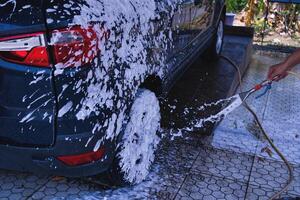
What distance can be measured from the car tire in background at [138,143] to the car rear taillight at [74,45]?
0.60m

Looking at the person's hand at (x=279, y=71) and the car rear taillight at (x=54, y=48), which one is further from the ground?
the car rear taillight at (x=54, y=48)

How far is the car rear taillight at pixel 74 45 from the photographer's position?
5.96 feet

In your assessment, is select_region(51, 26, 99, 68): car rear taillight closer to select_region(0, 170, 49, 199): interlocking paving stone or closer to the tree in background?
select_region(0, 170, 49, 199): interlocking paving stone

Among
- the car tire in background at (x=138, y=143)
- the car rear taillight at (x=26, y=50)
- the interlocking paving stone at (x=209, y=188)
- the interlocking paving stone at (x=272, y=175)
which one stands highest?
the car rear taillight at (x=26, y=50)

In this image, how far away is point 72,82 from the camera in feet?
6.12

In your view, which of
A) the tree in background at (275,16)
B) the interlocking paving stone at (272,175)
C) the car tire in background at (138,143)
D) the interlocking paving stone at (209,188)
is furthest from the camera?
the tree in background at (275,16)

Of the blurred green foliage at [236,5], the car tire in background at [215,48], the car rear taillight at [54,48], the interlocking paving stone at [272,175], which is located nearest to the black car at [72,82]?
the car rear taillight at [54,48]

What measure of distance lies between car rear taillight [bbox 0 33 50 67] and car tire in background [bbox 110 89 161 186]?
2.38 ft

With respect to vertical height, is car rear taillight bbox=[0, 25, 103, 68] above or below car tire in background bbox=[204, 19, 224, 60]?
above

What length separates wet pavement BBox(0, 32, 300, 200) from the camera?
8.79 feet

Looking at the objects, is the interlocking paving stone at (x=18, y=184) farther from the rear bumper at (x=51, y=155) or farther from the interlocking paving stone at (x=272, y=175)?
the interlocking paving stone at (x=272, y=175)

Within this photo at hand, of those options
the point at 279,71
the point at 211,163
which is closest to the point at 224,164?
the point at 211,163

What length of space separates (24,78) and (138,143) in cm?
102

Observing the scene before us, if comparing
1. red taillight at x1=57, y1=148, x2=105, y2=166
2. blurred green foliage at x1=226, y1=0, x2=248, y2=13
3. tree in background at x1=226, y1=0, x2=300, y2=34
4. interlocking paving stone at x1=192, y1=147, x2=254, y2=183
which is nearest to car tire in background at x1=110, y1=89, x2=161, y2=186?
red taillight at x1=57, y1=148, x2=105, y2=166
